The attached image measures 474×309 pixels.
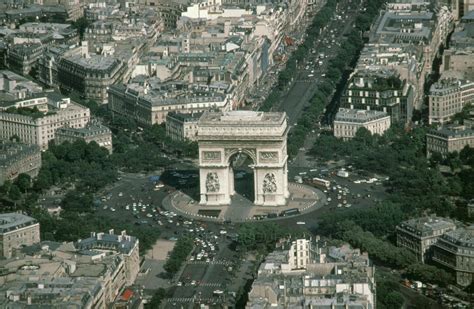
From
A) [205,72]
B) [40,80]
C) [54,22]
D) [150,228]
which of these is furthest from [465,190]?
[54,22]

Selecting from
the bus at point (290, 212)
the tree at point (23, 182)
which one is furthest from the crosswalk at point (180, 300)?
the tree at point (23, 182)

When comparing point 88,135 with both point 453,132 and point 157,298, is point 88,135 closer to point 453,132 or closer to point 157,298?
point 453,132

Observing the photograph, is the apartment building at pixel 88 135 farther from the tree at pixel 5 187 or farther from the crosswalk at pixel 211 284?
the crosswalk at pixel 211 284

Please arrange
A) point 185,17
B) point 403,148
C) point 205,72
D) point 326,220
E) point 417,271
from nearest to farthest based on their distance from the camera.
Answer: point 417,271 → point 326,220 → point 403,148 → point 205,72 → point 185,17

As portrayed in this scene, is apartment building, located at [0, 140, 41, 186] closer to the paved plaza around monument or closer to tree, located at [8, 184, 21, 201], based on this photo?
tree, located at [8, 184, 21, 201]

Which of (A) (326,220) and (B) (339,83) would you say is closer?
(A) (326,220)

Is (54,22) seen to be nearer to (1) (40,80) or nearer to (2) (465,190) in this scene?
(1) (40,80)

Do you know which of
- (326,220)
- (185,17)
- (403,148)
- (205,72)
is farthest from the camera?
(185,17)
